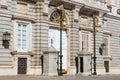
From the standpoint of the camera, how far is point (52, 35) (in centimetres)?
4119

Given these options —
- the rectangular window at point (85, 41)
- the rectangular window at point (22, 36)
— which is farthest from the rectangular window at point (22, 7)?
the rectangular window at point (85, 41)

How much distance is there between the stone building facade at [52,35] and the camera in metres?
35.4

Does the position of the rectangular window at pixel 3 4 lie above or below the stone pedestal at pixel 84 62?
above

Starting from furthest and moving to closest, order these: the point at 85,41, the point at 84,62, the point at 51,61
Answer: the point at 85,41 → the point at 84,62 → the point at 51,61

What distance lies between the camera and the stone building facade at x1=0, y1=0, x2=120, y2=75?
35.4 metres

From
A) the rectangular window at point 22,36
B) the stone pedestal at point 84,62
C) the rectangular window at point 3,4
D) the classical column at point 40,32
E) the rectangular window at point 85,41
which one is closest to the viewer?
the rectangular window at point 3,4

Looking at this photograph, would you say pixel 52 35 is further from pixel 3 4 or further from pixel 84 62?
pixel 3 4

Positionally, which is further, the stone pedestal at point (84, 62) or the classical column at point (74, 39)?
the classical column at point (74, 39)

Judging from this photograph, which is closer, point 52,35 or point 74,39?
point 52,35

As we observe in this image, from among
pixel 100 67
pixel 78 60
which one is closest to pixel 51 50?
pixel 78 60

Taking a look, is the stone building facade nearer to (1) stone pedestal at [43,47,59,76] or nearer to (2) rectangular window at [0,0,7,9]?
(2) rectangular window at [0,0,7,9]

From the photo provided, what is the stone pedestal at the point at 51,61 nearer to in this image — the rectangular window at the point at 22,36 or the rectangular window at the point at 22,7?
the rectangular window at the point at 22,36

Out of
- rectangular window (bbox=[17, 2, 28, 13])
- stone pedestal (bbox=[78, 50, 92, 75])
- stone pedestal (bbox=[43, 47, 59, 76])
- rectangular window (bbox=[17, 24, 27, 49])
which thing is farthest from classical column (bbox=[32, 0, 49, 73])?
stone pedestal (bbox=[78, 50, 92, 75])

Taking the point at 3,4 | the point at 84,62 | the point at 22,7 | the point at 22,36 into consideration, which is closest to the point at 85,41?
the point at 84,62
